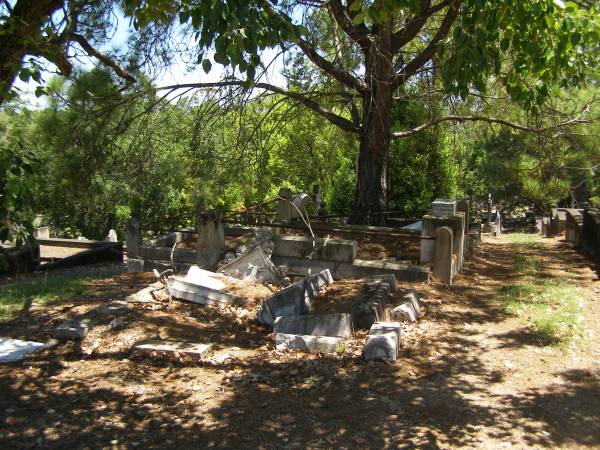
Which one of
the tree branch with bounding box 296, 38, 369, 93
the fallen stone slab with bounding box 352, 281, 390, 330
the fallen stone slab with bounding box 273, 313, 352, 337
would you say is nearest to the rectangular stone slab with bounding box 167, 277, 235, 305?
the fallen stone slab with bounding box 273, 313, 352, 337

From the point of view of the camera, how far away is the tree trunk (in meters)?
10.5

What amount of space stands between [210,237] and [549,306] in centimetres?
530

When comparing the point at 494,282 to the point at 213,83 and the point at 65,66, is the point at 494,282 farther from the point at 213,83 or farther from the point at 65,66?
the point at 65,66

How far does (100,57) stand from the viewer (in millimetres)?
8617

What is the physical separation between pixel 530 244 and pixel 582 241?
2.40 meters

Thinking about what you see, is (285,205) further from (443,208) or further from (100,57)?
(100,57)

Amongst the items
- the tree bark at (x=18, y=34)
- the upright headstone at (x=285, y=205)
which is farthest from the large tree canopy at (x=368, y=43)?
the upright headstone at (x=285, y=205)

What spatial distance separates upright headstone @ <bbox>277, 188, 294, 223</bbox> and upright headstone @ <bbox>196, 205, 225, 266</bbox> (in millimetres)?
1519

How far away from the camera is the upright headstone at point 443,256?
831 cm

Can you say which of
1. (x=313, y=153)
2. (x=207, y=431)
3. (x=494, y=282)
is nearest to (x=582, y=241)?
(x=494, y=282)

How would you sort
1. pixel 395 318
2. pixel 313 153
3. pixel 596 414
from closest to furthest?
pixel 596 414
pixel 395 318
pixel 313 153

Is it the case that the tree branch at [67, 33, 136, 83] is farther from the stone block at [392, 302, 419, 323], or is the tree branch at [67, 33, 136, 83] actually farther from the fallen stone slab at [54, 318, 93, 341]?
the stone block at [392, 302, 419, 323]

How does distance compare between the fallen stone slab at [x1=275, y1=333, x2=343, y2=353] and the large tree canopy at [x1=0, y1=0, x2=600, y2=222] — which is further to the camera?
the fallen stone slab at [x1=275, y1=333, x2=343, y2=353]

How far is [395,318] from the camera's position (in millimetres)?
6707
